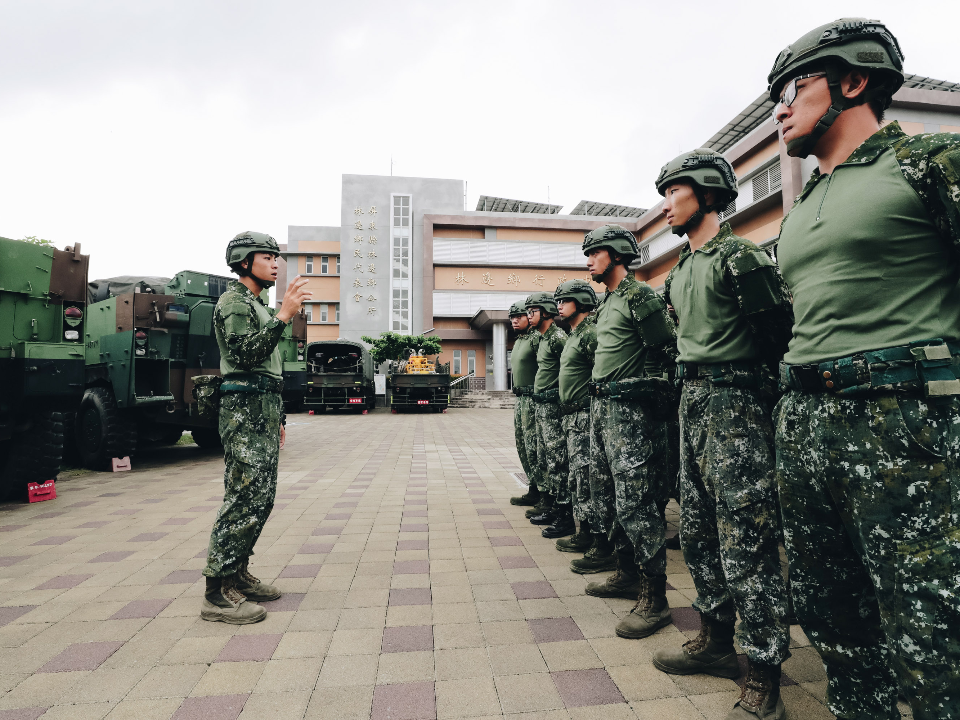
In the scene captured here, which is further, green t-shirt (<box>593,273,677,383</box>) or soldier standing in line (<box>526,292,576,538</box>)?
soldier standing in line (<box>526,292,576,538</box>)

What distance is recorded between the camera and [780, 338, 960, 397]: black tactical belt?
4.19 feet

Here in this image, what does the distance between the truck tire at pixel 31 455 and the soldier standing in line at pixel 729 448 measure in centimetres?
641

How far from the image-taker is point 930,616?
1.28 m

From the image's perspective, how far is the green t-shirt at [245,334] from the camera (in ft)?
9.69

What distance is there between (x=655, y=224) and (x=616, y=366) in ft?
95.4

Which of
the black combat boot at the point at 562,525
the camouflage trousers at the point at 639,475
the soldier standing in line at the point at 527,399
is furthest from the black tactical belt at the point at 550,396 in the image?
the camouflage trousers at the point at 639,475

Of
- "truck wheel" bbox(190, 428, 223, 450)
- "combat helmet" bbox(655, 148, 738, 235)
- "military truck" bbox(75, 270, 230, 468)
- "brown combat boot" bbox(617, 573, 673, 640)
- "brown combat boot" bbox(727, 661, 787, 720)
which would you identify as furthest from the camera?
"truck wheel" bbox(190, 428, 223, 450)

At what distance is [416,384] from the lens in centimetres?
2059

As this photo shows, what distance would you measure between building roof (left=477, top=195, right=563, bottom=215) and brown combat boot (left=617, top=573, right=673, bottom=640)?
35503mm

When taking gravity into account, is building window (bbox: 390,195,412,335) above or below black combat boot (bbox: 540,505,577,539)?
above

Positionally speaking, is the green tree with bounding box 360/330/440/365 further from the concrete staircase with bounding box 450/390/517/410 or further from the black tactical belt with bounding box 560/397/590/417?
the black tactical belt with bounding box 560/397/590/417

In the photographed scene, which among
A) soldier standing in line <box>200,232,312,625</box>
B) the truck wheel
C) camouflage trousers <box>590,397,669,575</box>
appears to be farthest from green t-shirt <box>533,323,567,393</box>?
the truck wheel

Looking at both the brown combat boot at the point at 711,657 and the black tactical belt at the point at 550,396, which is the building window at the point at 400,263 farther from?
the brown combat boot at the point at 711,657

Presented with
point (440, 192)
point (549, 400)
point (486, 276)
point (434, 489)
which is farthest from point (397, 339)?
point (549, 400)
